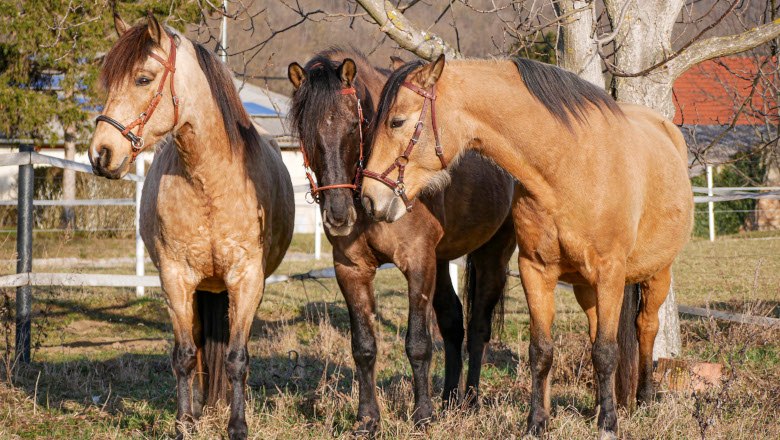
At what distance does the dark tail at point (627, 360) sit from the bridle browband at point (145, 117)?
307 cm

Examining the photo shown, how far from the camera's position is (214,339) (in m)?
5.46

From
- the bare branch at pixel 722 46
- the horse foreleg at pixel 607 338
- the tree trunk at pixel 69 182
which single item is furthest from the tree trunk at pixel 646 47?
the tree trunk at pixel 69 182

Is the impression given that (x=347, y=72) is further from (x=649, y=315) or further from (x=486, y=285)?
(x=649, y=315)

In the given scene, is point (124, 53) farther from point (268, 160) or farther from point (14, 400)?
point (14, 400)

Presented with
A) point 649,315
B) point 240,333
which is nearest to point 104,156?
point 240,333

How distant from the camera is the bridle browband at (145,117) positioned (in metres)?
4.19

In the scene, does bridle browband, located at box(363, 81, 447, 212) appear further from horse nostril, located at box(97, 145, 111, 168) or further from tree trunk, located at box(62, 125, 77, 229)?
tree trunk, located at box(62, 125, 77, 229)

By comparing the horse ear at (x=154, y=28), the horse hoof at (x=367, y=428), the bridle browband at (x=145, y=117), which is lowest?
the horse hoof at (x=367, y=428)

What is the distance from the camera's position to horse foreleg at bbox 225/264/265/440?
4645mm

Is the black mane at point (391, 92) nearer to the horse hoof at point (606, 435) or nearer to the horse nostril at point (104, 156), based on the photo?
the horse nostril at point (104, 156)

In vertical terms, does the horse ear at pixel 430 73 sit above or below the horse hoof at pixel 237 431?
above

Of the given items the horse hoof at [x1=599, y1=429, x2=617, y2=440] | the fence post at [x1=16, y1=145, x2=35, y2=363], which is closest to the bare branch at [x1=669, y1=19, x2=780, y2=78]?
the horse hoof at [x1=599, y1=429, x2=617, y2=440]

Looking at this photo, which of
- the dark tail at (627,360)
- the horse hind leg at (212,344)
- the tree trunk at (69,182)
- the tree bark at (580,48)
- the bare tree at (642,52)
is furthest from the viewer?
the tree trunk at (69,182)

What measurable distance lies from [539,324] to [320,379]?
85.2 inches
